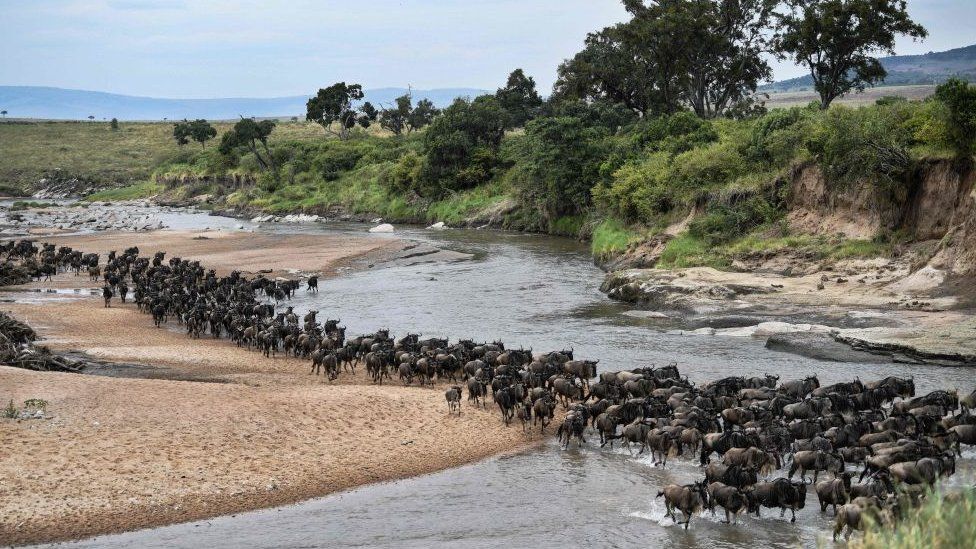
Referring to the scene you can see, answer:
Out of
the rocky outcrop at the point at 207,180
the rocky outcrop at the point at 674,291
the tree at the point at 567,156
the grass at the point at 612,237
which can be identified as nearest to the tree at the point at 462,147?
the tree at the point at 567,156

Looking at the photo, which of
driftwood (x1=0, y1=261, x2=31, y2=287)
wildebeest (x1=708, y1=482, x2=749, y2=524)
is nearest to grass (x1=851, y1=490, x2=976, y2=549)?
wildebeest (x1=708, y1=482, x2=749, y2=524)

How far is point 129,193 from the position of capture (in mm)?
118250

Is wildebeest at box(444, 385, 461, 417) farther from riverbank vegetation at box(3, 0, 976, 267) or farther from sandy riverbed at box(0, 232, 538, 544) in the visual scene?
riverbank vegetation at box(3, 0, 976, 267)

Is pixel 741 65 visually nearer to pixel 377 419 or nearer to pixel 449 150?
pixel 449 150

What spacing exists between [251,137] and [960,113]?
77.6 metres

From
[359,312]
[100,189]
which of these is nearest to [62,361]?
[359,312]

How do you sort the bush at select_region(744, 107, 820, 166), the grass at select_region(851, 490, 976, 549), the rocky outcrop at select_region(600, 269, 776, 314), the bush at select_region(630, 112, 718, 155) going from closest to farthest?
the grass at select_region(851, 490, 976, 549), the rocky outcrop at select_region(600, 269, 776, 314), the bush at select_region(744, 107, 820, 166), the bush at select_region(630, 112, 718, 155)

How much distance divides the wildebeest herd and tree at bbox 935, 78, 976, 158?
14475 mm

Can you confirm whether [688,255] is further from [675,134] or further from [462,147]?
[462,147]

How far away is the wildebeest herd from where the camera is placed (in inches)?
600

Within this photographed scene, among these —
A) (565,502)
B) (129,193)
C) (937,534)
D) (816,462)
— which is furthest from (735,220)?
(129,193)

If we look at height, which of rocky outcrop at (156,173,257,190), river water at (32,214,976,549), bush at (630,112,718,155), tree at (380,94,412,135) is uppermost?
tree at (380,94,412,135)

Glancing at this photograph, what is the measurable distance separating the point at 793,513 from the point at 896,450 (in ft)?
7.51

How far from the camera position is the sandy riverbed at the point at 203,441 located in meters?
16.0
